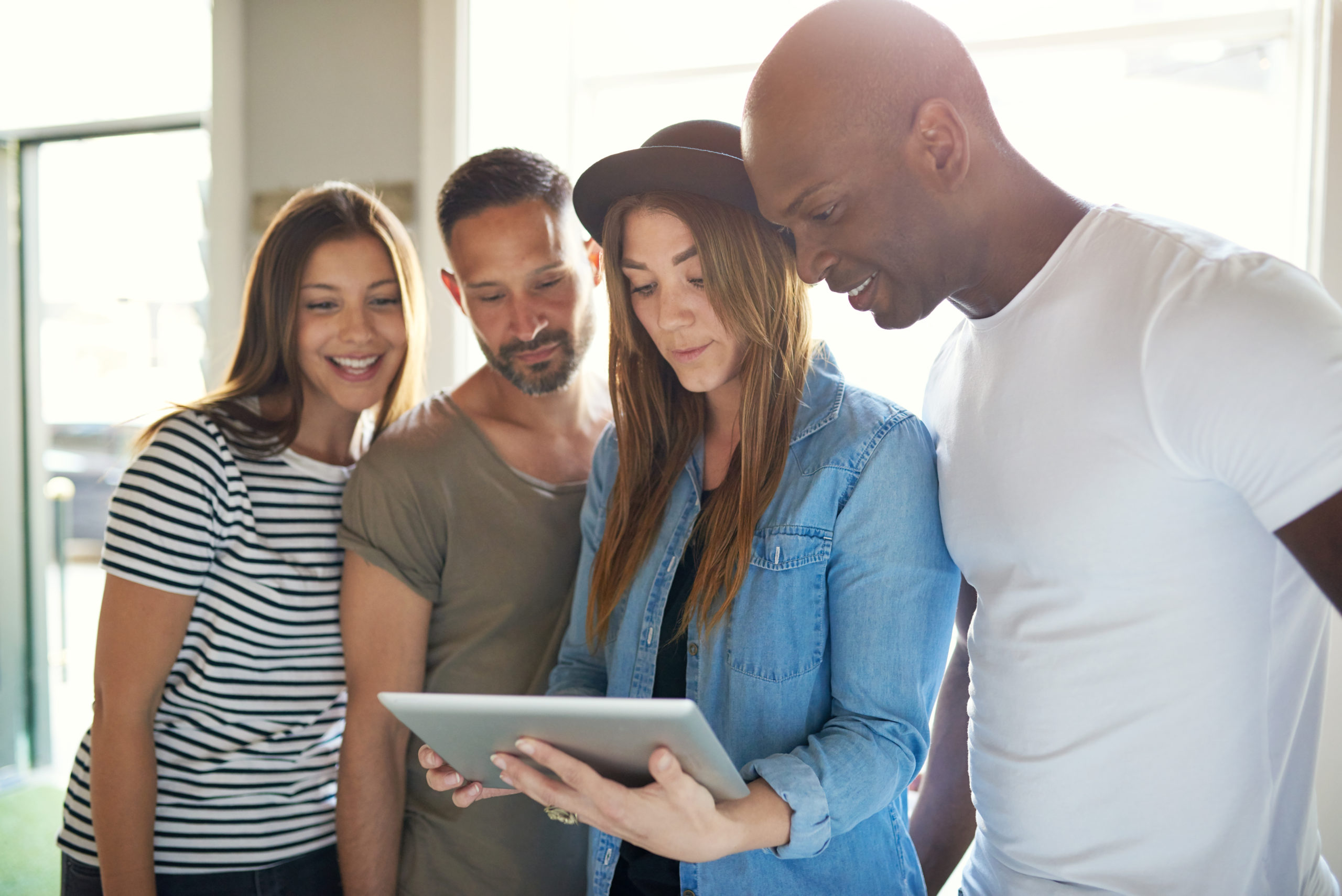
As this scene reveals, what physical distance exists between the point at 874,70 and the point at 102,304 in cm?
380

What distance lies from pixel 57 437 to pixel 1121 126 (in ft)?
13.6

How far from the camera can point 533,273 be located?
1.57 metres

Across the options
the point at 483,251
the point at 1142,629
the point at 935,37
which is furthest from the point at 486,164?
the point at 1142,629

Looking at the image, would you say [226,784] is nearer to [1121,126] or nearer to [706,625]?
[706,625]

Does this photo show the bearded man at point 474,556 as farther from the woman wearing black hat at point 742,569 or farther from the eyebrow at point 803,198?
the eyebrow at point 803,198

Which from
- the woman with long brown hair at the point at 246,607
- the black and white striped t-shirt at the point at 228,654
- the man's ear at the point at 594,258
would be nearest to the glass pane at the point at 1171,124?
the man's ear at the point at 594,258

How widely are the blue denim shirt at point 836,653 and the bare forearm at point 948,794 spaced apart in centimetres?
19

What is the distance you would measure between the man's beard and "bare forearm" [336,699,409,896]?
0.59 metres

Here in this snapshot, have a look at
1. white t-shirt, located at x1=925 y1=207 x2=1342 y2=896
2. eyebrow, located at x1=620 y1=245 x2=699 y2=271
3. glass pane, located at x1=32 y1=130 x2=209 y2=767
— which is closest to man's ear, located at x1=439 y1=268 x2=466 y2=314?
eyebrow, located at x1=620 y1=245 x2=699 y2=271

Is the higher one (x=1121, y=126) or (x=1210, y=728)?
(x=1121, y=126)

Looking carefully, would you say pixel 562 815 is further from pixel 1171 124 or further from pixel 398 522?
pixel 1171 124

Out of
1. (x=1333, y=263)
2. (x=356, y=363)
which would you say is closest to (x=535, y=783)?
(x=356, y=363)

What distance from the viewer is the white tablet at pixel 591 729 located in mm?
797

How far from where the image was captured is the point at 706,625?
1.17m
